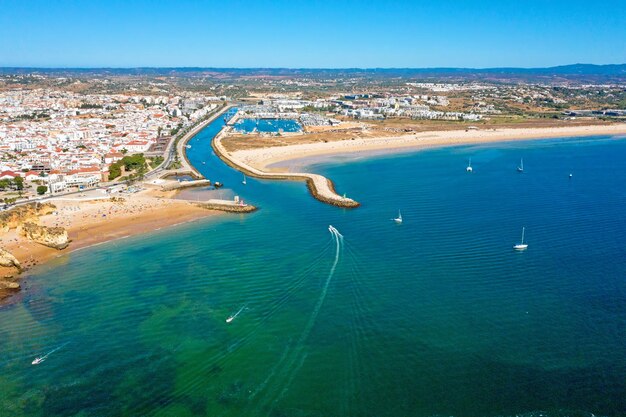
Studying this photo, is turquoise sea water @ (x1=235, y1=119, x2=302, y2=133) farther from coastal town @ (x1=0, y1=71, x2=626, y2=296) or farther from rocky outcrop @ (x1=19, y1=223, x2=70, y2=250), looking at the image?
rocky outcrop @ (x1=19, y1=223, x2=70, y2=250)

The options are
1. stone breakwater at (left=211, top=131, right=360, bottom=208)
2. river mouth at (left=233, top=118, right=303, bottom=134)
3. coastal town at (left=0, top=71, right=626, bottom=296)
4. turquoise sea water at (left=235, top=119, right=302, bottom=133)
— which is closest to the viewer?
coastal town at (left=0, top=71, right=626, bottom=296)

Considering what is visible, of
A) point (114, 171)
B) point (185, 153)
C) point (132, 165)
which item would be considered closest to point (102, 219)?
point (114, 171)

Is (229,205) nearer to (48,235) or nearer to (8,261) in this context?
(48,235)

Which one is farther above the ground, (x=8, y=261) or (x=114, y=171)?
(x=114, y=171)

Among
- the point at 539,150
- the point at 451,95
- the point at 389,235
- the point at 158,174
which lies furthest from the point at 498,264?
the point at 451,95

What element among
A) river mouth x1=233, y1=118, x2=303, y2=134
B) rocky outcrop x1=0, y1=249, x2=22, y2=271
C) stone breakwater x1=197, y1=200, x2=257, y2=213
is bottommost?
rocky outcrop x1=0, y1=249, x2=22, y2=271

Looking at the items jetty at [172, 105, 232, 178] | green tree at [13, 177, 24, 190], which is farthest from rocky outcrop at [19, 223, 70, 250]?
jetty at [172, 105, 232, 178]

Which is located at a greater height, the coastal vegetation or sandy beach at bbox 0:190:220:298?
the coastal vegetation
